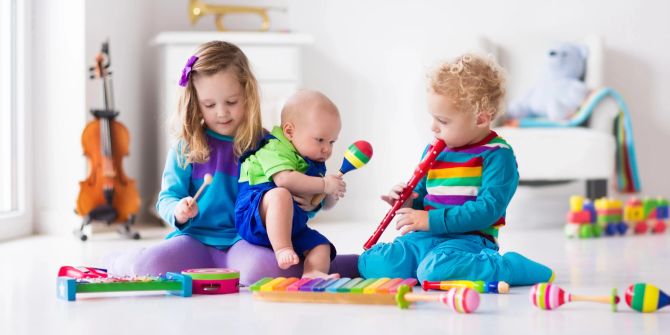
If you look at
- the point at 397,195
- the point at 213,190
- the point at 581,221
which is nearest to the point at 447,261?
the point at 397,195

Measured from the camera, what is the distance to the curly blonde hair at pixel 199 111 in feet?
6.71

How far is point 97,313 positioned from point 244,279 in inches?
16.8

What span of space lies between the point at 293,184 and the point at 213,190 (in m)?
0.23

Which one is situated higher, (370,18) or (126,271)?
(370,18)

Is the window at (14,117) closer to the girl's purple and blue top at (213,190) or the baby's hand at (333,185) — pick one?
the girl's purple and blue top at (213,190)

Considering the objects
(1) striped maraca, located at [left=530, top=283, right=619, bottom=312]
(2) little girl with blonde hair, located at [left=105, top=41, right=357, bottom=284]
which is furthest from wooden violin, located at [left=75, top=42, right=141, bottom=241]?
(1) striped maraca, located at [left=530, top=283, right=619, bottom=312]

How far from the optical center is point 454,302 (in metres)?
1.56

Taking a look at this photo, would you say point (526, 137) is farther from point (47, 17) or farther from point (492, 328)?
point (492, 328)

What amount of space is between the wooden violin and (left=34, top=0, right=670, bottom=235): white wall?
36.5 inches

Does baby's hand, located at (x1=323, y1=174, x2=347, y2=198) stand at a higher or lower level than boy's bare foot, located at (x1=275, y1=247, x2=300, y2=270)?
higher

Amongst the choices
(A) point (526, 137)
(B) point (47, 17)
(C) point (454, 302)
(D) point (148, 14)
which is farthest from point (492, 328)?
(D) point (148, 14)

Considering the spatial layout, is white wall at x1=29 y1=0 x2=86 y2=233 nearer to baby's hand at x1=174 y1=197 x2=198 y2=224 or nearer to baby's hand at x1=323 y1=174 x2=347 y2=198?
baby's hand at x1=174 y1=197 x2=198 y2=224

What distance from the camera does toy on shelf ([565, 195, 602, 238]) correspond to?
3.34 meters

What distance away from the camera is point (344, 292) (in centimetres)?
167
